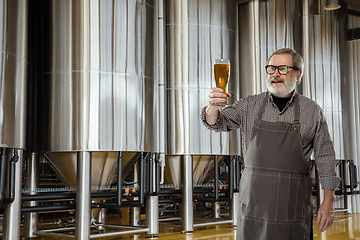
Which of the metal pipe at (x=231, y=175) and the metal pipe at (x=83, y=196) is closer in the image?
the metal pipe at (x=83, y=196)

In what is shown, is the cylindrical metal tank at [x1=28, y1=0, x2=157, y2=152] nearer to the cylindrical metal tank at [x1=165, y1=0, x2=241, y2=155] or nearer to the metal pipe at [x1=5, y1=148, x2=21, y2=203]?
the metal pipe at [x1=5, y1=148, x2=21, y2=203]

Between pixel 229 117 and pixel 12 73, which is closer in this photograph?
pixel 229 117

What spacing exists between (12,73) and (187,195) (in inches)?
125

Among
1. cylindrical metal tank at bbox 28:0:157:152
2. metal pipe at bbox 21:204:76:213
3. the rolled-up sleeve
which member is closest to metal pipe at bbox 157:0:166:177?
cylindrical metal tank at bbox 28:0:157:152

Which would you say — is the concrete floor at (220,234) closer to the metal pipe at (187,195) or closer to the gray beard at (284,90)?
the metal pipe at (187,195)

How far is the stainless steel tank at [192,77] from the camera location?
6.90 m

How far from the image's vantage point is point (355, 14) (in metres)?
11.3

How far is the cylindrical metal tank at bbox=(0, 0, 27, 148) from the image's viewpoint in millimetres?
4656

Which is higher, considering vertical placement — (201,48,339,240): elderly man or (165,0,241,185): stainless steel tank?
(165,0,241,185): stainless steel tank

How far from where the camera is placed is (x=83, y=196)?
17.1ft

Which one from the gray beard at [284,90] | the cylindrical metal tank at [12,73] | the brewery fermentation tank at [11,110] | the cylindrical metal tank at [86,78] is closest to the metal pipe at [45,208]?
the brewery fermentation tank at [11,110]

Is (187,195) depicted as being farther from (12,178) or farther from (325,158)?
(325,158)

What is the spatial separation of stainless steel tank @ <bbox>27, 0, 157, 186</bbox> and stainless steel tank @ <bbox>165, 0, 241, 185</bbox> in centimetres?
114

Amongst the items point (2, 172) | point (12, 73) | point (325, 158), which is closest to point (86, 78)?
point (12, 73)
